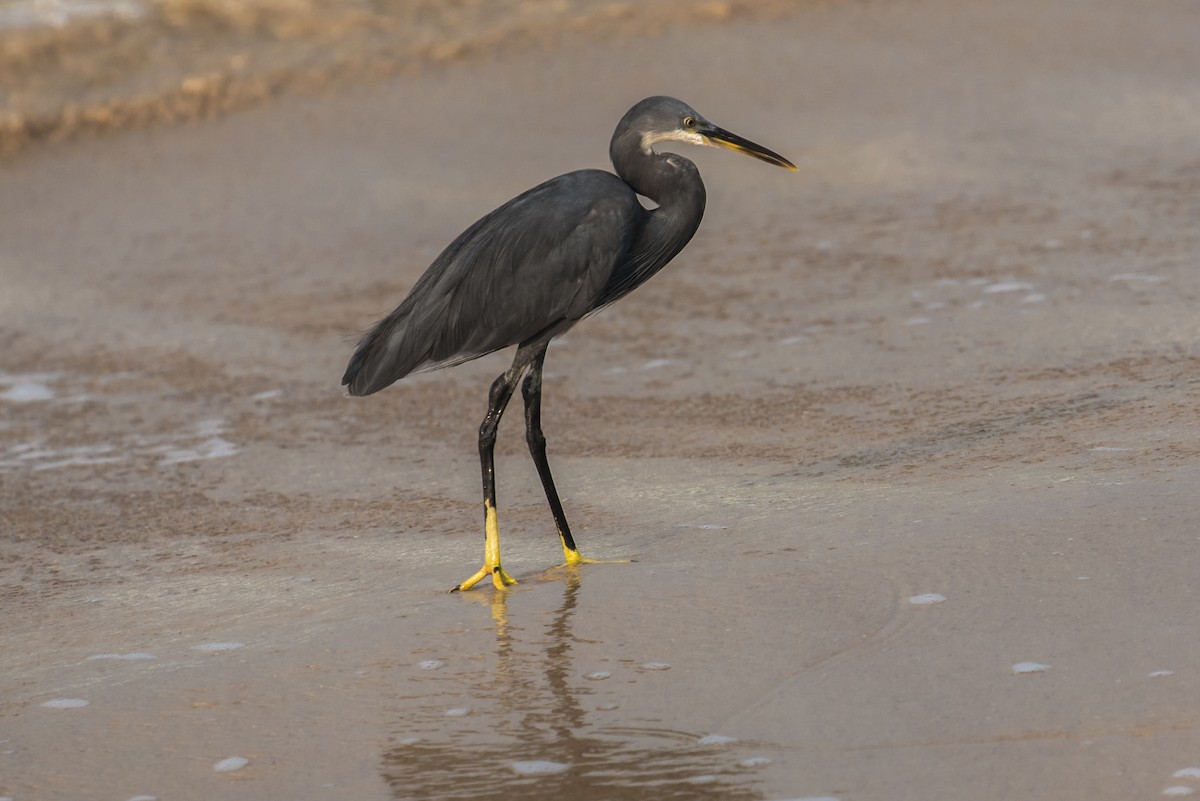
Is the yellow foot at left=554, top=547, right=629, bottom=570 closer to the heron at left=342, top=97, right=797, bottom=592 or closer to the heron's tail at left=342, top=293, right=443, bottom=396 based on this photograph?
the heron at left=342, top=97, right=797, bottom=592

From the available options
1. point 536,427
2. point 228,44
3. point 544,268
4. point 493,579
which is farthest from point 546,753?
point 228,44

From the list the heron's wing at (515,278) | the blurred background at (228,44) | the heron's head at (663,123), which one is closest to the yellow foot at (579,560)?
the heron's wing at (515,278)

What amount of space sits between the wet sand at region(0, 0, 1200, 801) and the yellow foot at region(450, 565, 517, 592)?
0.12 feet

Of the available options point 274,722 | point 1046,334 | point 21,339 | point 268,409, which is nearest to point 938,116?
point 1046,334

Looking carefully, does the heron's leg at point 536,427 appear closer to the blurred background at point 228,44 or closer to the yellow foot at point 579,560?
the yellow foot at point 579,560

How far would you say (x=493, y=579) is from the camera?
14.8 ft

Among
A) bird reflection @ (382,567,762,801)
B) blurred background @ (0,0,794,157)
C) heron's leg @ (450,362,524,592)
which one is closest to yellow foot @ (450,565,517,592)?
heron's leg @ (450,362,524,592)

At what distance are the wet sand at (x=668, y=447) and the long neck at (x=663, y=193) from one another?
2.90 ft

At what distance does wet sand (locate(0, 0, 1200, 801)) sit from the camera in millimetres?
3469

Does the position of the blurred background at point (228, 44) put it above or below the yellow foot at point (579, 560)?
above

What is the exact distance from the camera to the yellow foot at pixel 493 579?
176 inches

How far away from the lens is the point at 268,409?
22.2 ft

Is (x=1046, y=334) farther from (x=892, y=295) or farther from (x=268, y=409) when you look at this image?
(x=268, y=409)

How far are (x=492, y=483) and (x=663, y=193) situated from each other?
3.34 feet
